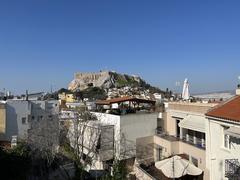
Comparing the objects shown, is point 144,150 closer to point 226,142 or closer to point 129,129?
point 129,129

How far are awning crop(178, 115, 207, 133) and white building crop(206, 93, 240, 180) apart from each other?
3.55 m

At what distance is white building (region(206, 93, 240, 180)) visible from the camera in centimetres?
2147

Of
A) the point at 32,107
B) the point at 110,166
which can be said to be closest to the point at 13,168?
the point at 110,166

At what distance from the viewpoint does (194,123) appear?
30578mm

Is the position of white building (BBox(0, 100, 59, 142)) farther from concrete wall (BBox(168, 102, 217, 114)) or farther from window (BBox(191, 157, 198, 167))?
window (BBox(191, 157, 198, 167))

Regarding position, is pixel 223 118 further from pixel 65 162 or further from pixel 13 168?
pixel 65 162

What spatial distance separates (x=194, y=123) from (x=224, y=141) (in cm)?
647

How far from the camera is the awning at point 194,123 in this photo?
29138mm

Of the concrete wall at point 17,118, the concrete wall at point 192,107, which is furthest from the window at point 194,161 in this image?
the concrete wall at point 17,118

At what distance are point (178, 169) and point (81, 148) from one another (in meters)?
16.4

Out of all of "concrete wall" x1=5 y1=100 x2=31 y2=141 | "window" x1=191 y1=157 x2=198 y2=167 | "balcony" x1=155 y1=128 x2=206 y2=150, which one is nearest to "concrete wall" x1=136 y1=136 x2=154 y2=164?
"balcony" x1=155 y1=128 x2=206 y2=150

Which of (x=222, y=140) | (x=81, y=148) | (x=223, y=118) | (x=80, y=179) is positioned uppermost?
(x=223, y=118)

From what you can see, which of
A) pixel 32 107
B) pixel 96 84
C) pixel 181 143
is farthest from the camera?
pixel 96 84

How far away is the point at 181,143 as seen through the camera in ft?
106
